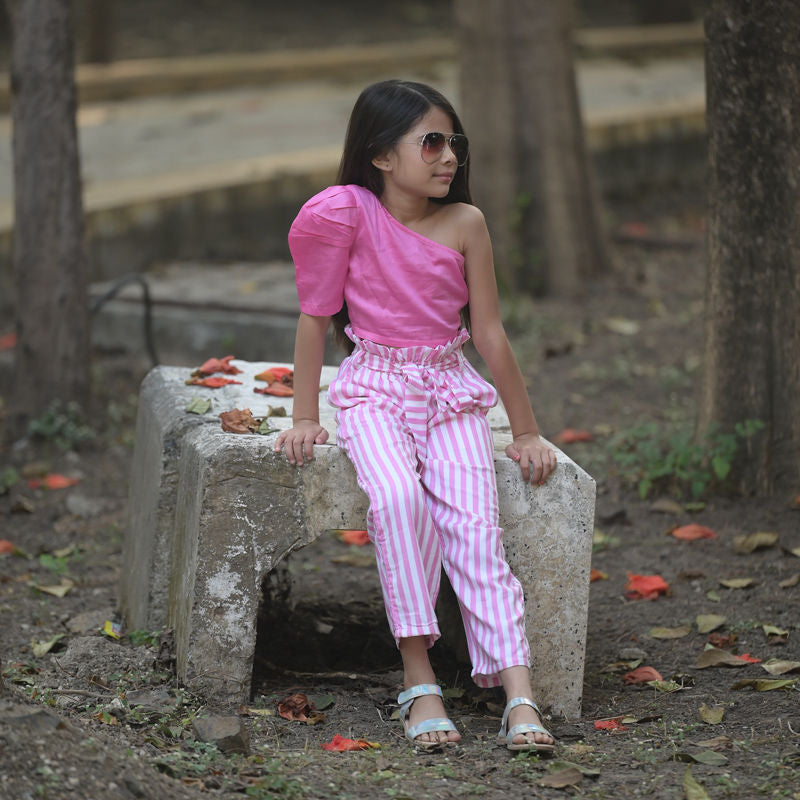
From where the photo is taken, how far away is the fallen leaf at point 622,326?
675 cm

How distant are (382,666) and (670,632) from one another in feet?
2.85

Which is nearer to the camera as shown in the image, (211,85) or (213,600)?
(213,600)

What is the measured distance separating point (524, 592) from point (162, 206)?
5484 mm

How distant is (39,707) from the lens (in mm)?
2533

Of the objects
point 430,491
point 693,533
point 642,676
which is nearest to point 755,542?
point 693,533

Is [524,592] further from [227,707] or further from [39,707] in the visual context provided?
[39,707]

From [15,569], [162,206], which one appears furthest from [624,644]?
[162,206]

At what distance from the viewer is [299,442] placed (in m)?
3.07

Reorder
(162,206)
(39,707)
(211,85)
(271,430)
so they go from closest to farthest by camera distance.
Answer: (39,707) → (271,430) → (162,206) → (211,85)

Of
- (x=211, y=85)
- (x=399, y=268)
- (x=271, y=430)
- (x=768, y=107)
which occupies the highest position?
(x=211, y=85)

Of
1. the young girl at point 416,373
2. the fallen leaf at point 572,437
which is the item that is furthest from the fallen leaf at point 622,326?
the young girl at point 416,373

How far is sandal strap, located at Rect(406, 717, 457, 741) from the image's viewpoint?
2.88 meters

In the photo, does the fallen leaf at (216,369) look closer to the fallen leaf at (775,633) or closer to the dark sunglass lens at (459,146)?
the dark sunglass lens at (459,146)

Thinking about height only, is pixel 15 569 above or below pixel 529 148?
below
